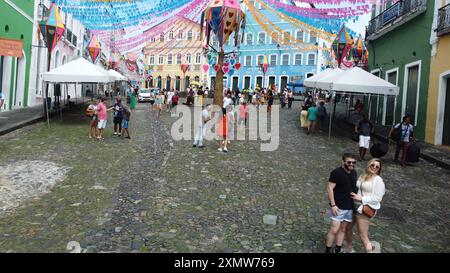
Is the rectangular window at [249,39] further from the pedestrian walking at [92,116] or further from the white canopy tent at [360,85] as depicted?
the pedestrian walking at [92,116]

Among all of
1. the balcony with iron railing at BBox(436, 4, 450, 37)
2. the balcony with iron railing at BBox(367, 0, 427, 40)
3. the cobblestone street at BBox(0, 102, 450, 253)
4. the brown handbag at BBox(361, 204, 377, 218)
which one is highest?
the balcony with iron railing at BBox(367, 0, 427, 40)

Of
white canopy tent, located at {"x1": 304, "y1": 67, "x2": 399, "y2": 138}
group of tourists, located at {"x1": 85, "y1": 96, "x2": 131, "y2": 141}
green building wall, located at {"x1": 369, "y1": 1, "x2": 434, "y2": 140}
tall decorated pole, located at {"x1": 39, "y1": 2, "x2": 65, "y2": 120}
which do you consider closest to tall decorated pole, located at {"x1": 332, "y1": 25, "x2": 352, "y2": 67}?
green building wall, located at {"x1": 369, "y1": 1, "x2": 434, "y2": 140}

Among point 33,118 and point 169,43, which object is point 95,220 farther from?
point 169,43

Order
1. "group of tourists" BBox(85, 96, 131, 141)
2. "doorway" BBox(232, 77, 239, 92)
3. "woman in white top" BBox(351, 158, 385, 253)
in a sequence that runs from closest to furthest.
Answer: "woman in white top" BBox(351, 158, 385, 253), "group of tourists" BBox(85, 96, 131, 141), "doorway" BBox(232, 77, 239, 92)

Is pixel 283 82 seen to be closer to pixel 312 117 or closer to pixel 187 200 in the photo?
pixel 312 117

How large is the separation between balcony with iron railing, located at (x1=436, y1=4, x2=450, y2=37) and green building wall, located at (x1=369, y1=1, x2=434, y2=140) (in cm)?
90

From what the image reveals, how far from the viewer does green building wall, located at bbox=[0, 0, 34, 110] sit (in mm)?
18109

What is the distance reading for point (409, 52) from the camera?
712 inches

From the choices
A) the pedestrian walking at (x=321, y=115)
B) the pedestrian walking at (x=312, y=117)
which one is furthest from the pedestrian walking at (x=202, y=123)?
the pedestrian walking at (x=321, y=115)

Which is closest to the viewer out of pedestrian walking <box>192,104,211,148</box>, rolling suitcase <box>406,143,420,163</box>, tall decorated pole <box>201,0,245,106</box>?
rolling suitcase <box>406,143,420,163</box>

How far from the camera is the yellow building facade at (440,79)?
580 inches

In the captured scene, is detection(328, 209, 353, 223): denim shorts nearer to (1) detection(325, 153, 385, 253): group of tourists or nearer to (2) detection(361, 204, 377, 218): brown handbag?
(1) detection(325, 153, 385, 253): group of tourists

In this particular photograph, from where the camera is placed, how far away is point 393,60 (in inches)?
789

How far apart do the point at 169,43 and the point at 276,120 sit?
3013 centimetres
